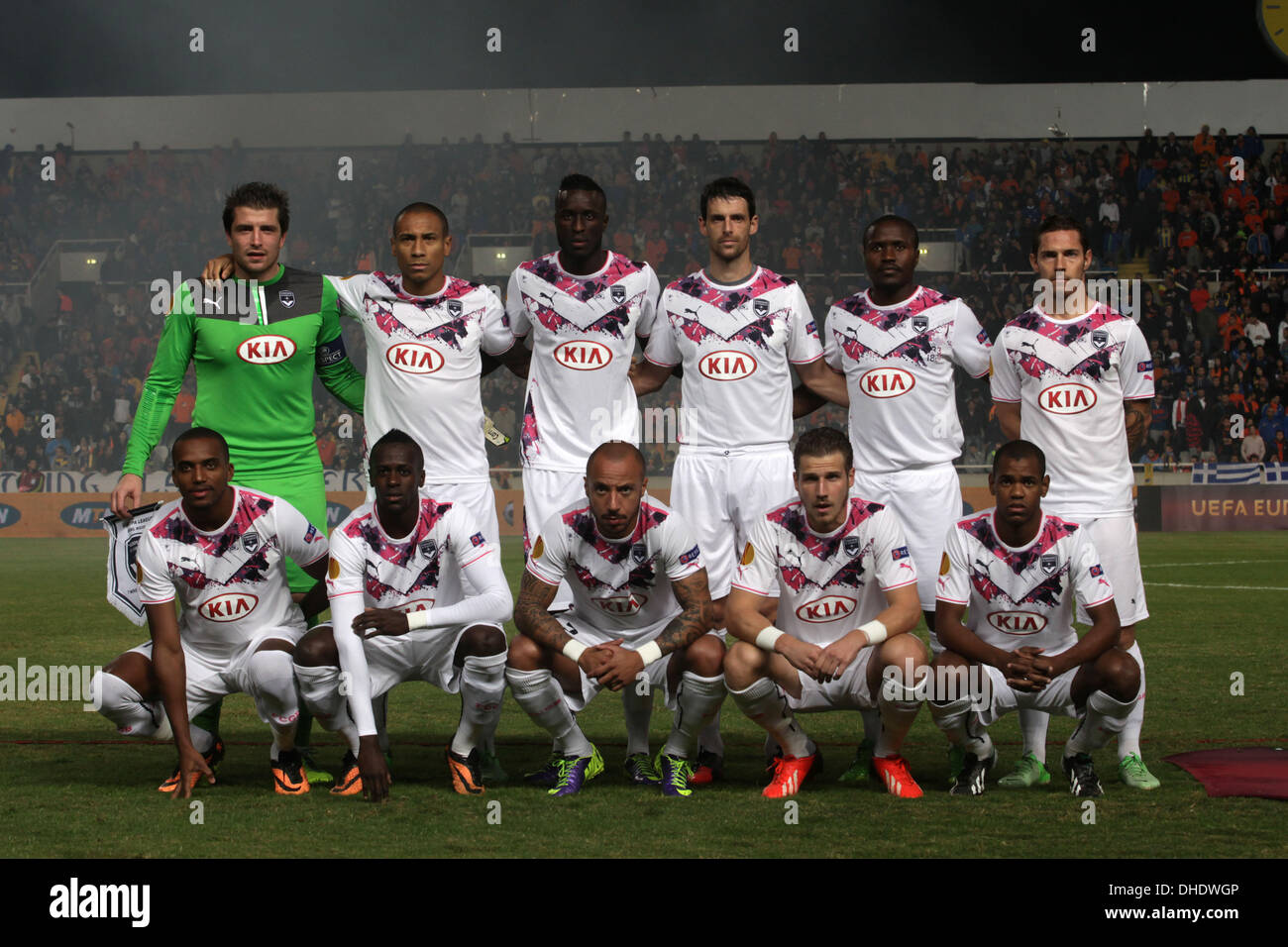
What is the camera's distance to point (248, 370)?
570 centimetres

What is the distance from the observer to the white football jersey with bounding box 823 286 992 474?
20.0 ft

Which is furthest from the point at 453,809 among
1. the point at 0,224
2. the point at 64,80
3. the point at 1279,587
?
the point at 0,224

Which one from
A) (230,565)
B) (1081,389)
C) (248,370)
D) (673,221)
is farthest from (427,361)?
(673,221)

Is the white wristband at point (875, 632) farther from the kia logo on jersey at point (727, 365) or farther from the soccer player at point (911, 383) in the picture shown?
the kia logo on jersey at point (727, 365)

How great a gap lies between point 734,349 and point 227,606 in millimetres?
2348

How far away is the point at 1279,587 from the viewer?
1284cm

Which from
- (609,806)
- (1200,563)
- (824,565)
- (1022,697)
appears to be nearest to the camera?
(609,806)

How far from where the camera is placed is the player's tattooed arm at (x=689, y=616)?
5266 millimetres

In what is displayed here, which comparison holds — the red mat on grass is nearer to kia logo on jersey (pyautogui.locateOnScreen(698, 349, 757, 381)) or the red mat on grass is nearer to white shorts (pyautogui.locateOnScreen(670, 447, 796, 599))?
white shorts (pyautogui.locateOnScreen(670, 447, 796, 599))

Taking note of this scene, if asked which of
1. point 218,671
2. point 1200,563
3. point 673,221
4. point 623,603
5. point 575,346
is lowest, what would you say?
point 1200,563

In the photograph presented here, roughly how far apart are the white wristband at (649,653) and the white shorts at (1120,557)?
1.74m

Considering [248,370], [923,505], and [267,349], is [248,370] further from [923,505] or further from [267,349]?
[923,505]

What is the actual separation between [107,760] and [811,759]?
9.74 ft
